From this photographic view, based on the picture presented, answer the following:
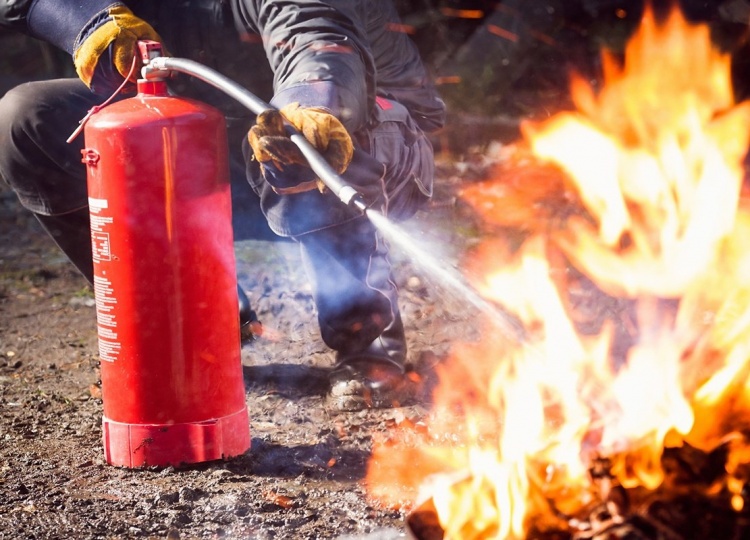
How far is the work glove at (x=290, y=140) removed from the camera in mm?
2613

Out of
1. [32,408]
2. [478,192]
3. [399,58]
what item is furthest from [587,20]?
[32,408]

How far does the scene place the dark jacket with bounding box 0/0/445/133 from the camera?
3025 mm

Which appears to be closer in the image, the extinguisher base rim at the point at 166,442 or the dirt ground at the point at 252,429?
the dirt ground at the point at 252,429

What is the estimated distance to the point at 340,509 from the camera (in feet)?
8.64

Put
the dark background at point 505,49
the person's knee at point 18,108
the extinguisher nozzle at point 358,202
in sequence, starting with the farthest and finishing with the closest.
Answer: the dark background at point 505,49 → the person's knee at point 18,108 → the extinguisher nozzle at point 358,202

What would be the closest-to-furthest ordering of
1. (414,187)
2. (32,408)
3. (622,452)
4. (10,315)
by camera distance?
(622,452), (32,408), (414,187), (10,315)

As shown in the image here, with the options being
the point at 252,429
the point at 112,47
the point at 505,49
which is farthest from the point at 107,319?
the point at 505,49

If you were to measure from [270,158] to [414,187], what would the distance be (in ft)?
4.34

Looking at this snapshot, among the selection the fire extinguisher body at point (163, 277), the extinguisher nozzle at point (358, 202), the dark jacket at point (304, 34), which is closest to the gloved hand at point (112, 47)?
the dark jacket at point (304, 34)

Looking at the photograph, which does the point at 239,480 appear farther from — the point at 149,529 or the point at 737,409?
the point at 737,409

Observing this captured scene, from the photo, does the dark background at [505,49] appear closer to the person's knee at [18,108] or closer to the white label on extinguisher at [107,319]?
the person's knee at [18,108]

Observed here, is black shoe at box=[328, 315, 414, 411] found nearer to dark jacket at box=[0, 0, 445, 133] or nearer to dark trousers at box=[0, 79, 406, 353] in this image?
dark trousers at box=[0, 79, 406, 353]

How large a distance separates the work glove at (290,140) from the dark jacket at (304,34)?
0.63 ft

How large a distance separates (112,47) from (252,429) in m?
1.44
